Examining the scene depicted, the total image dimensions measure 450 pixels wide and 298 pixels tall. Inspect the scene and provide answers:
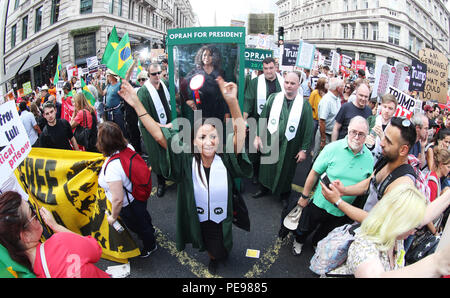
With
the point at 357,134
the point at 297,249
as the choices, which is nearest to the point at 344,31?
the point at 357,134

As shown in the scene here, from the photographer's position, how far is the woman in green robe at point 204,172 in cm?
197

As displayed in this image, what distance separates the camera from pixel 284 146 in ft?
11.7

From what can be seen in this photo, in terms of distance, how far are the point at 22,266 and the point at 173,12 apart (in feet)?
18.3

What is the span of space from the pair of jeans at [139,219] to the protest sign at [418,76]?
574cm

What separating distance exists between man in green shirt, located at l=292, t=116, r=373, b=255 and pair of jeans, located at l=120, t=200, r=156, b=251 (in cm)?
166

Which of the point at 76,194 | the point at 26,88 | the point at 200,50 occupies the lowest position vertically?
the point at 76,194

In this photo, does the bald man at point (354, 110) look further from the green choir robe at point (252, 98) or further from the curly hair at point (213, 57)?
the curly hair at point (213, 57)

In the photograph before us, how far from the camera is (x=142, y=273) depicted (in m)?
2.58

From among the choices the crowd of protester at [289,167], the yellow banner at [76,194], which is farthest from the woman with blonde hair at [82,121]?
the yellow banner at [76,194]

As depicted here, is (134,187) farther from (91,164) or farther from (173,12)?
(173,12)

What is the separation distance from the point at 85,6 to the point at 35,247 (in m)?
5.42

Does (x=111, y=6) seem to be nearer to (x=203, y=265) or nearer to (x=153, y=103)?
(x=153, y=103)

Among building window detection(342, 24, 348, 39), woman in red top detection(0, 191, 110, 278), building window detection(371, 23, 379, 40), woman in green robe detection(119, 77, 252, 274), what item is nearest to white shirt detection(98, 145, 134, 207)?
woman in green robe detection(119, 77, 252, 274)

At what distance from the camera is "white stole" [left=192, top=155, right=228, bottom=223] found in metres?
2.11
